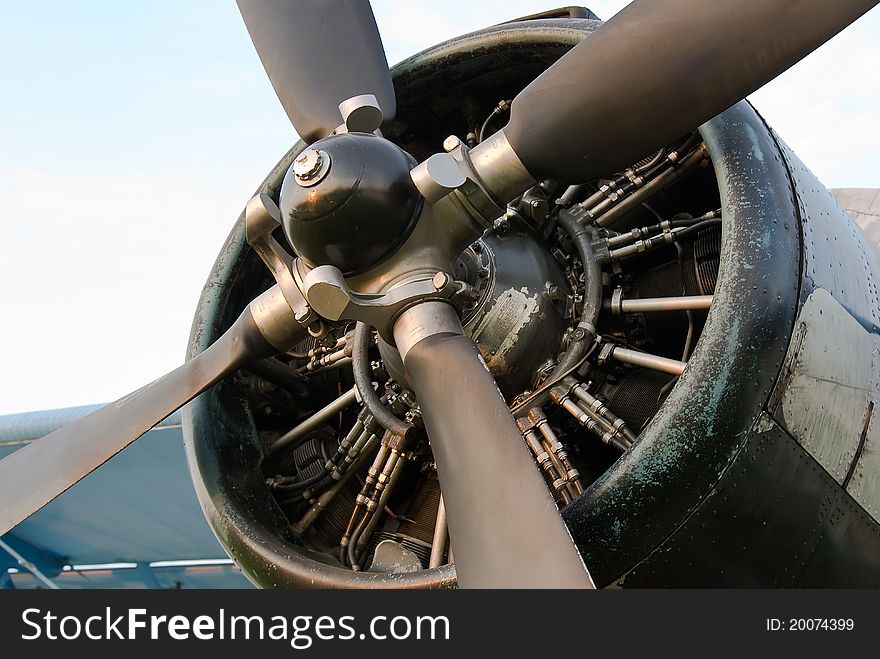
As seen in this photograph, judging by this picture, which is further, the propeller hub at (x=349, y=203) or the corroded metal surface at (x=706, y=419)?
the propeller hub at (x=349, y=203)

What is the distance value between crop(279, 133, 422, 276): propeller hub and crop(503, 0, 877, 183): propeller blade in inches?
21.0

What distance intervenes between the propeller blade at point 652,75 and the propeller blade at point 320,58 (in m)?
1.24

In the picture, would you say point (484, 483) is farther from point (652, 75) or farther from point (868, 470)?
point (868, 470)

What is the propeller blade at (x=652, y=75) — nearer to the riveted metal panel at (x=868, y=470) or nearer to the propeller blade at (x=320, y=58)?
the propeller blade at (x=320, y=58)

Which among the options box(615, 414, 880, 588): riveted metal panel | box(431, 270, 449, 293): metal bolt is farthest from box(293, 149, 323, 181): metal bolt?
box(615, 414, 880, 588): riveted metal panel

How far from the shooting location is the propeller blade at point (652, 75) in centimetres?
353

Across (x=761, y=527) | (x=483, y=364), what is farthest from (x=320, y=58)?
(x=761, y=527)

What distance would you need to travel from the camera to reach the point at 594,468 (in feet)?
16.3

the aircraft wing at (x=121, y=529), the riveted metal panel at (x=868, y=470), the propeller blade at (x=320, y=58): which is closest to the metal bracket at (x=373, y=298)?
the propeller blade at (x=320, y=58)

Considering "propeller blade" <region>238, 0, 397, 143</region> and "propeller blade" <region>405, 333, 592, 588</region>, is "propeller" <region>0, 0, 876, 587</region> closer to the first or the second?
"propeller blade" <region>405, 333, 592, 588</region>

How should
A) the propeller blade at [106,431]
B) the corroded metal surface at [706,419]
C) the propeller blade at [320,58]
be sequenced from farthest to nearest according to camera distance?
1. the propeller blade at [320,58]
2. the propeller blade at [106,431]
3. the corroded metal surface at [706,419]
